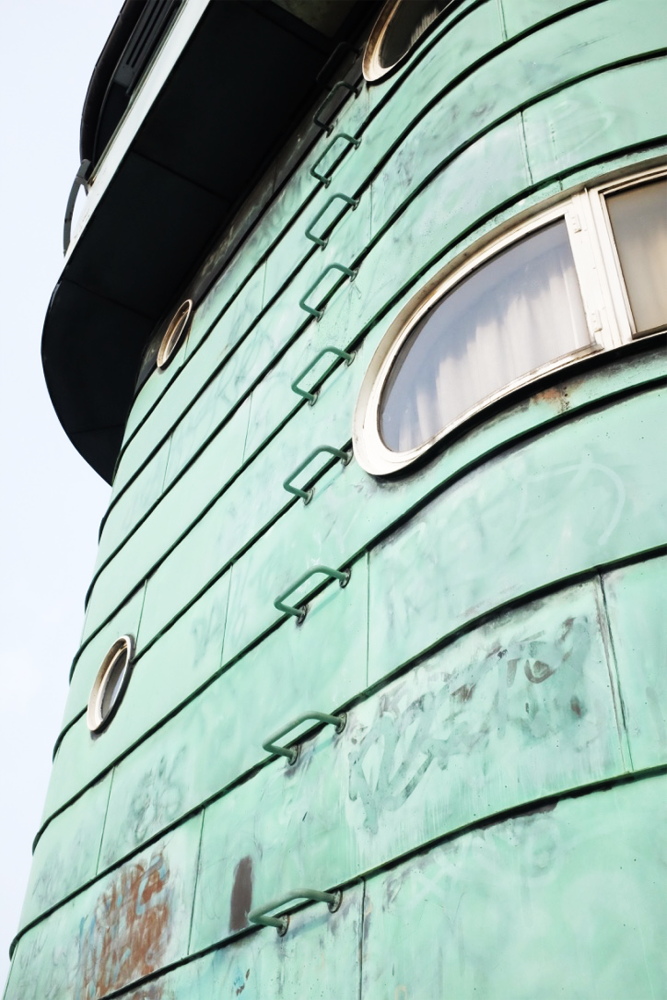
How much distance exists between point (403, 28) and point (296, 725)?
5692 mm

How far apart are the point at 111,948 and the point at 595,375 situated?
173 inches

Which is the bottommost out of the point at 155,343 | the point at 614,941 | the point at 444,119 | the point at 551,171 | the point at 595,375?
the point at 614,941

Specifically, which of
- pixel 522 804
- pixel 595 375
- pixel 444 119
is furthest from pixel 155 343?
pixel 522 804

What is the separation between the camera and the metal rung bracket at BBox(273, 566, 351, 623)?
4973mm

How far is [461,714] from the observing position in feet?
Result: 12.5

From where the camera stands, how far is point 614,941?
2.89 m

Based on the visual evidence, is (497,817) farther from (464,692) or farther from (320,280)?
(320,280)

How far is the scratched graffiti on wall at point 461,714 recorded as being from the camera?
3.51m

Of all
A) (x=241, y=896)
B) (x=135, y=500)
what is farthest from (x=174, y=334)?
(x=241, y=896)

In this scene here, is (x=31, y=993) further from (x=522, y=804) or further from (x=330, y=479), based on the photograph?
(x=522, y=804)

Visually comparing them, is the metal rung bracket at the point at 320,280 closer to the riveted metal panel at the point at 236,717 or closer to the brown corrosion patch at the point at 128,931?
the riveted metal panel at the point at 236,717

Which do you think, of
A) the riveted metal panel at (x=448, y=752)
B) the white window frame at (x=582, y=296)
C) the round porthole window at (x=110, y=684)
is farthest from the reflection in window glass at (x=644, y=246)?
the round porthole window at (x=110, y=684)

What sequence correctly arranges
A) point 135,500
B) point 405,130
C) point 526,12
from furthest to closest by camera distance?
point 135,500 → point 405,130 → point 526,12

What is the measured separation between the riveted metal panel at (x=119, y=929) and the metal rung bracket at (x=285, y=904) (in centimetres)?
101
